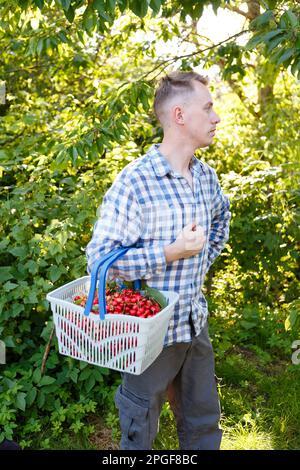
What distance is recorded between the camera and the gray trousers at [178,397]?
2.10 metres

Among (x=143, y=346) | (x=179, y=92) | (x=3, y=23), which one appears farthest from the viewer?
(x=3, y=23)

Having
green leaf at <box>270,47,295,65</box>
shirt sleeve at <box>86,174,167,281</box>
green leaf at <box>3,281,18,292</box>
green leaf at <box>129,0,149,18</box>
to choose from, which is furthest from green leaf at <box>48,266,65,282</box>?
green leaf at <box>270,47,295,65</box>

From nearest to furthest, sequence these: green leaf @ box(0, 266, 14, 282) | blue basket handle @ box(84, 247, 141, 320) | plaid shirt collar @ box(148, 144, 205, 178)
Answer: blue basket handle @ box(84, 247, 141, 320) → plaid shirt collar @ box(148, 144, 205, 178) → green leaf @ box(0, 266, 14, 282)

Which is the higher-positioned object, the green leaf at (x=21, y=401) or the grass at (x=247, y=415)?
the green leaf at (x=21, y=401)

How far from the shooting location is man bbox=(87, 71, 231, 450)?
6.36 ft

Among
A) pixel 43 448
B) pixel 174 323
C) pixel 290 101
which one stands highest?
pixel 290 101

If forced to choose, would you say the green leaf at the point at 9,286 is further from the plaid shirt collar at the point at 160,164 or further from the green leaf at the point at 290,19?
the green leaf at the point at 290,19

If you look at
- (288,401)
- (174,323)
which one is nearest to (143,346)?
(174,323)

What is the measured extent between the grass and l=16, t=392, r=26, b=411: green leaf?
0.23 m

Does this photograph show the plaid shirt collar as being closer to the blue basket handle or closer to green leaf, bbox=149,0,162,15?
the blue basket handle

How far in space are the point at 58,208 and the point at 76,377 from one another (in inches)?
39.2

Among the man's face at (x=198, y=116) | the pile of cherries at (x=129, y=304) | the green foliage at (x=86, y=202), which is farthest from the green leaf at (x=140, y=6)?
the pile of cherries at (x=129, y=304)
